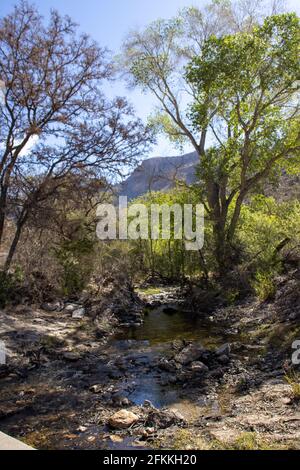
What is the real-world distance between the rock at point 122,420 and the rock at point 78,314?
21.5 feet

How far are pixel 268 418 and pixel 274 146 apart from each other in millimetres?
13258

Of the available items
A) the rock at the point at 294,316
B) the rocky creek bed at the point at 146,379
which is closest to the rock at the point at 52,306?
the rocky creek bed at the point at 146,379

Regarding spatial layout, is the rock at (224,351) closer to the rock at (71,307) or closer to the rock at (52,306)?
the rock at (71,307)

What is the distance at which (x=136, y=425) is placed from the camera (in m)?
5.98

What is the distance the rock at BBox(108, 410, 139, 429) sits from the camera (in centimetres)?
596

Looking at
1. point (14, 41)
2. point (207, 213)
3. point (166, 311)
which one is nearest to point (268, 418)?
point (166, 311)

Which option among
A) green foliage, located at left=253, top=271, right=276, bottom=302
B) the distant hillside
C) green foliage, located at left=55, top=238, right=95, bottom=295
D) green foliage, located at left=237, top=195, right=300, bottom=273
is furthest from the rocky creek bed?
the distant hillside

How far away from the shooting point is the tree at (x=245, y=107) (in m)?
14.9

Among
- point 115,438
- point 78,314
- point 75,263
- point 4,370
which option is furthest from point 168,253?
point 115,438

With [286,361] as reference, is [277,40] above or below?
above

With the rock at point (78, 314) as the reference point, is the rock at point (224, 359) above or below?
below
